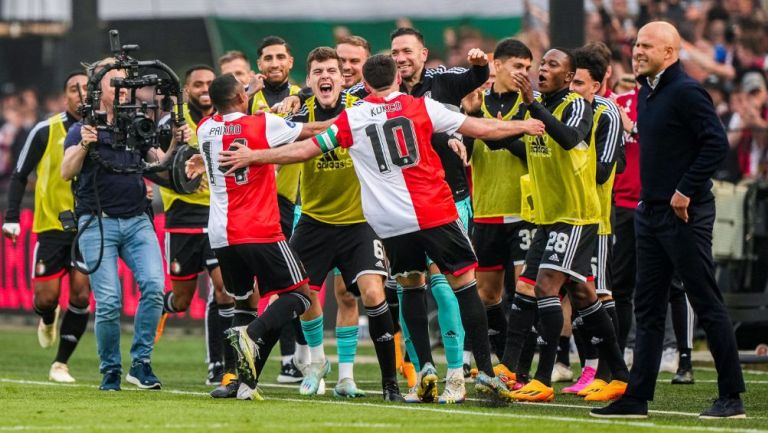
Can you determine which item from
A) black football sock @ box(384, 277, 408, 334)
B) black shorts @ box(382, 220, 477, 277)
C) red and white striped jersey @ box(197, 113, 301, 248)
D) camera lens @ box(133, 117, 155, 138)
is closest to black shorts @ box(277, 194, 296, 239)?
black football sock @ box(384, 277, 408, 334)

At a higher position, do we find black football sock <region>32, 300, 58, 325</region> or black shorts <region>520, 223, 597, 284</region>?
black shorts <region>520, 223, 597, 284</region>

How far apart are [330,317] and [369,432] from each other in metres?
9.47

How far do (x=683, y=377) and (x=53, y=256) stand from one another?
5.49 m

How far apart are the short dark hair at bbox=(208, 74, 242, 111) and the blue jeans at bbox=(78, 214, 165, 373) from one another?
6.13ft

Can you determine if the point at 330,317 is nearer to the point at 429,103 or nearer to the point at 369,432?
the point at 429,103

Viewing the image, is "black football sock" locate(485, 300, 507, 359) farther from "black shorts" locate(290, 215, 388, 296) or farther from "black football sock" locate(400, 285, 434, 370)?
"black football sock" locate(400, 285, 434, 370)

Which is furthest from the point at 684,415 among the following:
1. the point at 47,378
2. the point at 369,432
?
the point at 47,378

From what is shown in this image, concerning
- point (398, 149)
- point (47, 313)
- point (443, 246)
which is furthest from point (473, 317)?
point (47, 313)

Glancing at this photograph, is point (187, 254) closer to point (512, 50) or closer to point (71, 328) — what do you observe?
point (71, 328)

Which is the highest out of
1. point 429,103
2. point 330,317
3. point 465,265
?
point 429,103

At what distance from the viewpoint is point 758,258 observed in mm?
14648

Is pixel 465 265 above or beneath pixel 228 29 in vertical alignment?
beneath

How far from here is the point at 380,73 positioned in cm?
998

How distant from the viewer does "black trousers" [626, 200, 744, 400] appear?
932 cm
